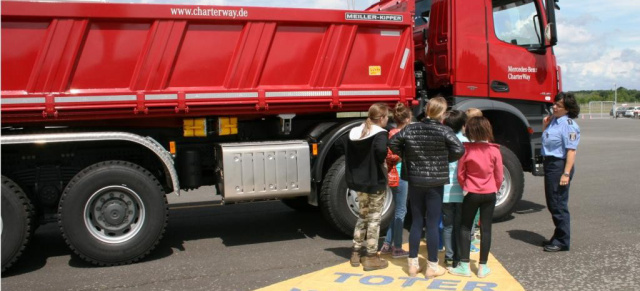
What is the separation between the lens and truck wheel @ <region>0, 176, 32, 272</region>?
5.18 metres

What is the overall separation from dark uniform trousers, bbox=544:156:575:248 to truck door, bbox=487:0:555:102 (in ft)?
5.39

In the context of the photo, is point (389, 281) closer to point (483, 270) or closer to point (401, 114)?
point (483, 270)

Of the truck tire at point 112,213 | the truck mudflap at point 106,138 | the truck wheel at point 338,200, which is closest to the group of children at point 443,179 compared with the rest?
the truck wheel at point 338,200

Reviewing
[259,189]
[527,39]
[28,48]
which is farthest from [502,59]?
[28,48]

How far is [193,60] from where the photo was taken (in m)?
5.72

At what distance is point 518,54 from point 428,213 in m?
3.33

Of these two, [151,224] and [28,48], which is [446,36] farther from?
[28,48]

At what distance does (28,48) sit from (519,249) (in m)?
5.17

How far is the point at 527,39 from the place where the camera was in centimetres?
734

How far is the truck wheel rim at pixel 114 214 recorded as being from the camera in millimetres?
5477

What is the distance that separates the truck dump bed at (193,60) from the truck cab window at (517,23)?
148cm

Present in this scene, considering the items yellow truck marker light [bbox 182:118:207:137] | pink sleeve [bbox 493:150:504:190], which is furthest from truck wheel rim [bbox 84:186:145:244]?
pink sleeve [bbox 493:150:504:190]

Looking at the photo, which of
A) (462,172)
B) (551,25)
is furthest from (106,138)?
(551,25)

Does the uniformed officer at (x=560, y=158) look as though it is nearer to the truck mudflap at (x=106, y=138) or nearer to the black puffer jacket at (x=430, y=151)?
the black puffer jacket at (x=430, y=151)
